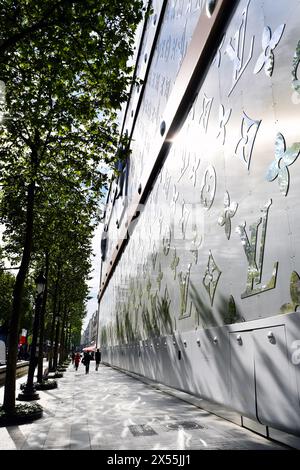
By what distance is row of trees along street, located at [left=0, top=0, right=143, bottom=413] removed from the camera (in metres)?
8.35

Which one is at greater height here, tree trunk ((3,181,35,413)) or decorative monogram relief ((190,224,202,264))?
decorative monogram relief ((190,224,202,264))

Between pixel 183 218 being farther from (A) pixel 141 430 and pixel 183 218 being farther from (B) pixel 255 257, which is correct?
(A) pixel 141 430

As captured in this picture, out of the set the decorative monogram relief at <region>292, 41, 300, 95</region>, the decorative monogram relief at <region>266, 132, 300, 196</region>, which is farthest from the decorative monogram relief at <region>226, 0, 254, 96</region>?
the decorative monogram relief at <region>266, 132, 300, 196</region>

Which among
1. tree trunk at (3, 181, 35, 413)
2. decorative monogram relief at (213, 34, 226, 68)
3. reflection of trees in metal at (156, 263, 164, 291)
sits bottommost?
tree trunk at (3, 181, 35, 413)

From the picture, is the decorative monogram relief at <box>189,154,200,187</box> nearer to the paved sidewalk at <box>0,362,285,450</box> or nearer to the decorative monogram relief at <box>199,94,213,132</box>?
the decorative monogram relief at <box>199,94,213,132</box>

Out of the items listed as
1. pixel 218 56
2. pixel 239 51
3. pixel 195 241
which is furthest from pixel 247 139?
pixel 195 241

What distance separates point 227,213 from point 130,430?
5105mm

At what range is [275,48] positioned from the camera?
6766 millimetres

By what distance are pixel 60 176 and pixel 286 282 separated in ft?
28.8

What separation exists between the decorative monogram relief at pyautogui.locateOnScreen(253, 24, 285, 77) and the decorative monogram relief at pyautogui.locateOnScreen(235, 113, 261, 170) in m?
0.95

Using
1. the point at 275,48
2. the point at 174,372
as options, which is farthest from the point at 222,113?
the point at 174,372

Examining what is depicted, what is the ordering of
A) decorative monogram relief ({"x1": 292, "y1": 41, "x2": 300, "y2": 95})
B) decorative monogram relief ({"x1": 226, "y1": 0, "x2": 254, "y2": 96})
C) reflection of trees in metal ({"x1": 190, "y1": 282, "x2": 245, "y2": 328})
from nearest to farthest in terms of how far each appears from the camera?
decorative monogram relief ({"x1": 292, "y1": 41, "x2": 300, "y2": 95})
reflection of trees in metal ({"x1": 190, "y1": 282, "x2": 245, "y2": 328})
decorative monogram relief ({"x1": 226, "y1": 0, "x2": 254, "y2": 96})
